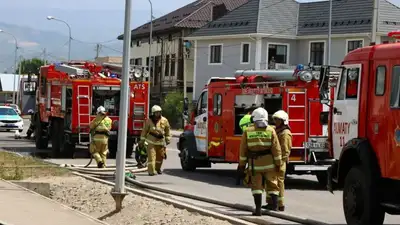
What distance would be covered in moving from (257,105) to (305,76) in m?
1.80

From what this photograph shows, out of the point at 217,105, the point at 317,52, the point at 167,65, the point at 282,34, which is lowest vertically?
the point at 217,105

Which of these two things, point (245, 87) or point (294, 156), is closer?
point (294, 156)

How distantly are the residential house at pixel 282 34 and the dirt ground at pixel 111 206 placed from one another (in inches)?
1343

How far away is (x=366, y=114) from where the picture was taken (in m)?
10.8

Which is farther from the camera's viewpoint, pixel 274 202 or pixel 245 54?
pixel 245 54

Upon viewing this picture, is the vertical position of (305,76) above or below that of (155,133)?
above

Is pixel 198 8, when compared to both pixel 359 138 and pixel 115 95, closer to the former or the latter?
pixel 115 95

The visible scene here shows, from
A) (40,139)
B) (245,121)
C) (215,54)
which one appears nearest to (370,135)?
(245,121)

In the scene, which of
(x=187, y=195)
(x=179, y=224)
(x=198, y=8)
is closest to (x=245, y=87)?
(x=187, y=195)

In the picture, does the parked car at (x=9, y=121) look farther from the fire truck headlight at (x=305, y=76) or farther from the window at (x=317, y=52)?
the fire truck headlight at (x=305, y=76)

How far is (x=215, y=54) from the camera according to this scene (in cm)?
5791

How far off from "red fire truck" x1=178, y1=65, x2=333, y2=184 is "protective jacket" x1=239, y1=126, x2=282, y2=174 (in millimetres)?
3621

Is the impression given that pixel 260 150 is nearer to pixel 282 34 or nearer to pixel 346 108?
pixel 346 108

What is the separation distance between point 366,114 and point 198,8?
58450 millimetres
